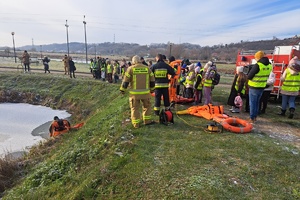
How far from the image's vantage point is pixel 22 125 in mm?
12930

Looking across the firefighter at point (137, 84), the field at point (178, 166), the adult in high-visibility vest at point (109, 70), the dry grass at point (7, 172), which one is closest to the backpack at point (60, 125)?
the field at point (178, 166)

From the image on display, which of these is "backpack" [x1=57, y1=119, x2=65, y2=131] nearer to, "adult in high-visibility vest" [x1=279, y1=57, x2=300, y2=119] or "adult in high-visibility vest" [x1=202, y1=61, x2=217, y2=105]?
"adult in high-visibility vest" [x1=202, y1=61, x2=217, y2=105]

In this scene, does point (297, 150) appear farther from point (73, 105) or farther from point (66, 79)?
point (66, 79)

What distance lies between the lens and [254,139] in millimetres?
6113

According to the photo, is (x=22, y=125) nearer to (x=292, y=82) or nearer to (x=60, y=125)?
(x=60, y=125)

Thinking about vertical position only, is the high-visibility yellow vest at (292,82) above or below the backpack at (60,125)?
above

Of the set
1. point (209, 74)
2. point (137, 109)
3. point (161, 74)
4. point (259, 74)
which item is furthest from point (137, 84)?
point (259, 74)

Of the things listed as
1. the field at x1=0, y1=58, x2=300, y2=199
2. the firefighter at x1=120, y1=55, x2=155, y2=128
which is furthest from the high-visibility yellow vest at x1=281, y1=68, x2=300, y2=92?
the firefighter at x1=120, y1=55, x2=155, y2=128

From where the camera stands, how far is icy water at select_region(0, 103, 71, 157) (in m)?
10.3

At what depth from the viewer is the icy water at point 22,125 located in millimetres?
→ 10313

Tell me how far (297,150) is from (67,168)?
18.5ft

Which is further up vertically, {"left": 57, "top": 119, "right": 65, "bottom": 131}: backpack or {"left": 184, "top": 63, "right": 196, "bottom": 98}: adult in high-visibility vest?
{"left": 184, "top": 63, "right": 196, "bottom": 98}: adult in high-visibility vest

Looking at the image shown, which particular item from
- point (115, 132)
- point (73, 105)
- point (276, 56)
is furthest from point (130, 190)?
point (73, 105)

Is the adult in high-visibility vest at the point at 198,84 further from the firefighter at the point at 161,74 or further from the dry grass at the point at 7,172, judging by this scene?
the dry grass at the point at 7,172
